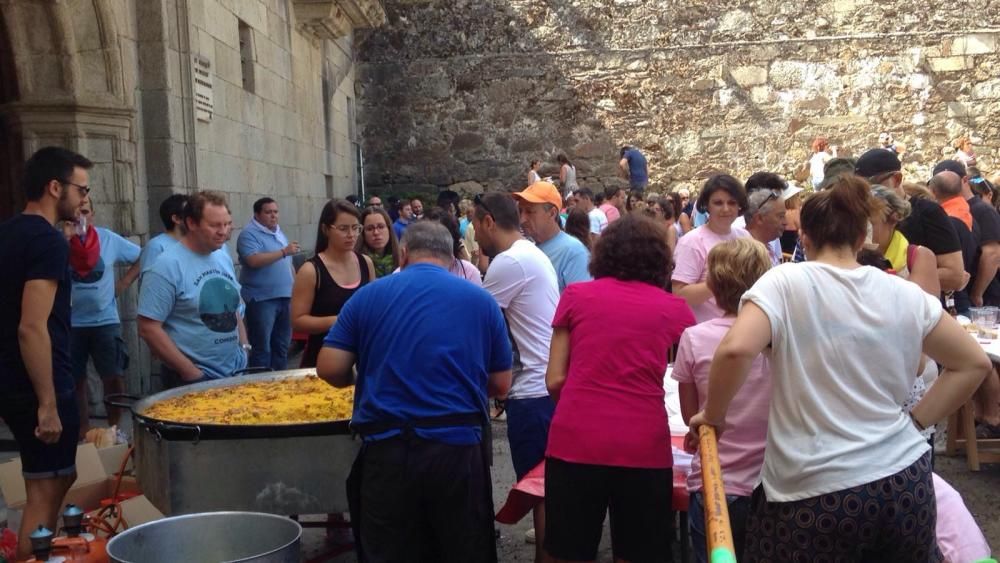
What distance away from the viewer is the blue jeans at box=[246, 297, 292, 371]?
7949mm

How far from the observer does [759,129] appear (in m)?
17.3

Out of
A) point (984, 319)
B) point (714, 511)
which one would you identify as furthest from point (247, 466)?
point (984, 319)

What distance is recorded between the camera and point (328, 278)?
4977mm

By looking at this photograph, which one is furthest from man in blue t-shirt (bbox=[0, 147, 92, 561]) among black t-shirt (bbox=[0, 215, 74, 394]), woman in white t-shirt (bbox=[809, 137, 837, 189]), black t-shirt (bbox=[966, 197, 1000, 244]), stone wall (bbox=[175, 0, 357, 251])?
woman in white t-shirt (bbox=[809, 137, 837, 189])

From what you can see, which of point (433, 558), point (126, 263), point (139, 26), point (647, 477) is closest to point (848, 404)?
point (647, 477)

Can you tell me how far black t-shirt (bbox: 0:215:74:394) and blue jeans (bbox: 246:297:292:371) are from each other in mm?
3798

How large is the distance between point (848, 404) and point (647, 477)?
86cm

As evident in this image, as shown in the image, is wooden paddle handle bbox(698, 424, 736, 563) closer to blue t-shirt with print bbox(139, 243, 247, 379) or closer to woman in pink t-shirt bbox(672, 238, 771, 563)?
woman in pink t-shirt bbox(672, 238, 771, 563)

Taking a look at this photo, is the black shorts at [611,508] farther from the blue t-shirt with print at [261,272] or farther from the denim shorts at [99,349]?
the blue t-shirt with print at [261,272]

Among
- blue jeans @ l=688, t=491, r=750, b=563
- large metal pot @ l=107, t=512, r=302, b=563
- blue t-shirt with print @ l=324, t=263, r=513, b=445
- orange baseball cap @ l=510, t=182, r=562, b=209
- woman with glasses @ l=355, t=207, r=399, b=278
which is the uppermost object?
orange baseball cap @ l=510, t=182, r=562, b=209

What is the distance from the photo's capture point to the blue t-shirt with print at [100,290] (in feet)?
21.0

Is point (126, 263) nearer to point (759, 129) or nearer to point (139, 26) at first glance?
point (139, 26)

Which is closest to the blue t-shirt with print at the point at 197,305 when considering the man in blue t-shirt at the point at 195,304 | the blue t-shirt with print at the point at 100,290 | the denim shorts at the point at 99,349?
the man in blue t-shirt at the point at 195,304

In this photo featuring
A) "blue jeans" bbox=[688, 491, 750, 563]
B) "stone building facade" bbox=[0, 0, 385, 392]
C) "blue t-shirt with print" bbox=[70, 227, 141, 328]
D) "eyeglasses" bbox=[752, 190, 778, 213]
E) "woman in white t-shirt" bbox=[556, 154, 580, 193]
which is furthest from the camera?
"woman in white t-shirt" bbox=[556, 154, 580, 193]
